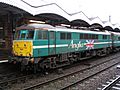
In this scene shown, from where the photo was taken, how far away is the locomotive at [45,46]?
43.2ft

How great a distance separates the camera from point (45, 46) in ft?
45.7

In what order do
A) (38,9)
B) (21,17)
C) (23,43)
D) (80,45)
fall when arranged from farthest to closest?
(21,17) < (80,45) < (38,9) < (23,43)

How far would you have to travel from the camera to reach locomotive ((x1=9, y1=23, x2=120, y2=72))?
1318cm

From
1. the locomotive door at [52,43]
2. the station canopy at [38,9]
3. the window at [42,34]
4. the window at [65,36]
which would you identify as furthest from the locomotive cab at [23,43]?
the window at [65,36]

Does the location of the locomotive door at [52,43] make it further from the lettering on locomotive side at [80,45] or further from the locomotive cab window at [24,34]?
the lettering on locomotive side at [80,45]

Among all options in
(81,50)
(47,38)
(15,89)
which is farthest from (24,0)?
(15,89)

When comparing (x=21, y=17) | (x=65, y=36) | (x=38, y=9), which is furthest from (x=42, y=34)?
(x=21, y=17)

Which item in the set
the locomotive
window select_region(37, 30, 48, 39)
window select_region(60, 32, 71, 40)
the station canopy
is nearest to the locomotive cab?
the locomotive

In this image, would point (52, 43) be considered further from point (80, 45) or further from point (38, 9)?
point (80, 45)

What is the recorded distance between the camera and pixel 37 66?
541 inches

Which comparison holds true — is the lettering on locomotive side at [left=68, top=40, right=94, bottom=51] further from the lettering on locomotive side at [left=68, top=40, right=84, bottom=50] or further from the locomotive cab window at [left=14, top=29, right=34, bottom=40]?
the locomotive cab window at [left=14, top=29, right=34, bottom=40]

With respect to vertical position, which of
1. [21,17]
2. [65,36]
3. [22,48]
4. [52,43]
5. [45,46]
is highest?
[21,17]

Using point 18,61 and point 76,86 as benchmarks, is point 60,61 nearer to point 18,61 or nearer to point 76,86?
point 18,61

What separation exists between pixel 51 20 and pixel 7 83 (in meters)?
12.9
